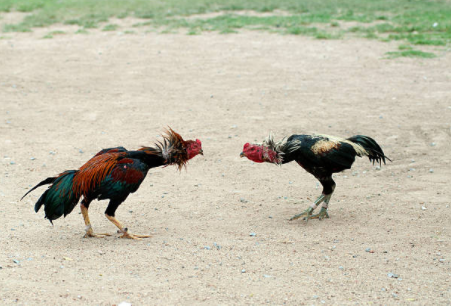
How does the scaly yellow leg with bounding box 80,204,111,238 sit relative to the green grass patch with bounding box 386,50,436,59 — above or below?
below

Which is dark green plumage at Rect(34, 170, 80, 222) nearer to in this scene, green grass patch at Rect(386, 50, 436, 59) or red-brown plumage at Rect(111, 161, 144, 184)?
red-brown plumage at Rect(111, 161, 144, 184)

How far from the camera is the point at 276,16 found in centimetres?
2003

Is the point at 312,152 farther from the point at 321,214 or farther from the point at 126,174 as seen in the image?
the point at 126,174

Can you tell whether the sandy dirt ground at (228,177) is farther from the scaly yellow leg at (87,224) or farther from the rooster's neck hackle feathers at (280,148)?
the rooster's neck hackle feathers at (280,148)

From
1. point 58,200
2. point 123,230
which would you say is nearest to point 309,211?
point 123,230

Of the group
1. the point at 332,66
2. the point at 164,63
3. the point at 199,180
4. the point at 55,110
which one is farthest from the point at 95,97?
the point at 332,66

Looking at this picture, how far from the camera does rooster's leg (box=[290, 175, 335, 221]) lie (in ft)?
21.9

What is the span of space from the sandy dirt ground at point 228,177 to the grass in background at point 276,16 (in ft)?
5.14

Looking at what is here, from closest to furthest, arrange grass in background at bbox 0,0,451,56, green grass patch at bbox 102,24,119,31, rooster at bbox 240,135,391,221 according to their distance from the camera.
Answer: rooster at bbox 240,135,391,221
grass in background at bbox 0,0,451,56
green grass patch at bbox 102,24,119,31

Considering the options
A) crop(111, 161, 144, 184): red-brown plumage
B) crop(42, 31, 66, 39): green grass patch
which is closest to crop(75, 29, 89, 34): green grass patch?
crop(42, 31, 66, 39): green grass patch

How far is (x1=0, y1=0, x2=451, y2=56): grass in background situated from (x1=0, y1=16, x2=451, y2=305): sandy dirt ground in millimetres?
1567

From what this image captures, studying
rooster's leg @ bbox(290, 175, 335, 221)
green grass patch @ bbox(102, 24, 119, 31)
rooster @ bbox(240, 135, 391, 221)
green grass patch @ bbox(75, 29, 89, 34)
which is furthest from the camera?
green grass patch @ bbox(102, 24, 119, 31)

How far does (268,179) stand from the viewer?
817cm

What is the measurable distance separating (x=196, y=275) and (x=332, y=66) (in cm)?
957
